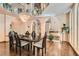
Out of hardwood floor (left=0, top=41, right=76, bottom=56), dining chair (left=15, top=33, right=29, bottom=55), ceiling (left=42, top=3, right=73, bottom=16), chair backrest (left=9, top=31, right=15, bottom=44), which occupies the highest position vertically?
ceiling (left=42, top=3, right=73, bottom=16)

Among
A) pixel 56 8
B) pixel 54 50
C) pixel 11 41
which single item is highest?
pixel 56 8

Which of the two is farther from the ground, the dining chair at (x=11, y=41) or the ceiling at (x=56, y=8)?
the ceiling at (x=56, y=8)

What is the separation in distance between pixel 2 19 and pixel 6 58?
0.54 meters

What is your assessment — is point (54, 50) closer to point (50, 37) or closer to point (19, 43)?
point (50, 37)

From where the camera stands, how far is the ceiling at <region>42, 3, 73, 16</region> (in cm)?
199

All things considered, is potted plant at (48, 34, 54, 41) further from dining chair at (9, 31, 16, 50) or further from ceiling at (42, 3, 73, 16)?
dining chair at (9, 31, 16, 50)

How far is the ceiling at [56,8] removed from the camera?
1989 mm

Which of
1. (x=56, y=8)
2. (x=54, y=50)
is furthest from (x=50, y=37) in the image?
(x=56, y=8)

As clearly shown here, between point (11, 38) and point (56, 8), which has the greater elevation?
point (56, 8)

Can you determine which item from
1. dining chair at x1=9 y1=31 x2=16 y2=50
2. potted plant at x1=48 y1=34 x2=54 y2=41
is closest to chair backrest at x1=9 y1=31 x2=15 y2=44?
dining chair at x1=9 y1=31 x2=16 y2=50

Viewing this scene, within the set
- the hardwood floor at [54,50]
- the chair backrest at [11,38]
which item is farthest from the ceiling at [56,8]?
the chair backrest at [11,38]

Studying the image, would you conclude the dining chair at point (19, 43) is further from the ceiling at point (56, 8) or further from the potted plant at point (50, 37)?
the ceiling at point (56, 8)

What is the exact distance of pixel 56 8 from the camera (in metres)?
2.02

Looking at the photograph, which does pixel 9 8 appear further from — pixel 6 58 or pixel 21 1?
pixel 6 58
